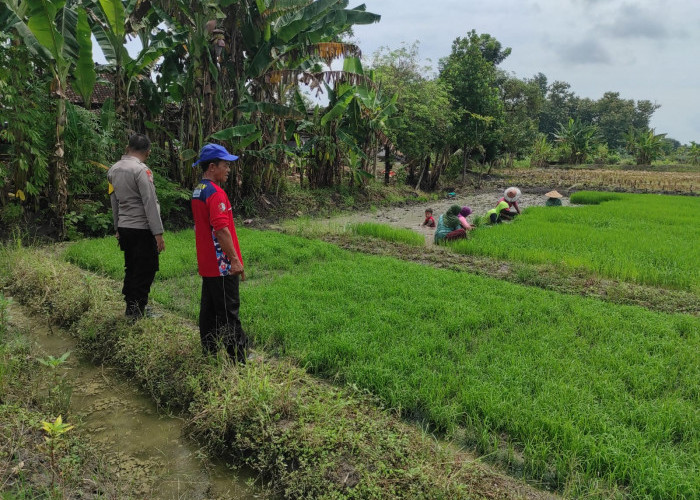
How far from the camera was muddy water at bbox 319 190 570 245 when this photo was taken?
11.6 m

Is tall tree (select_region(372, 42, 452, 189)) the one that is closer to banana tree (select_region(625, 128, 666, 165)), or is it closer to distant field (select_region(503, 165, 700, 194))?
distant field (select_region(503, 165, 700, 194))

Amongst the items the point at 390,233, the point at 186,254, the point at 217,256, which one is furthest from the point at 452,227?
the point at 217,256

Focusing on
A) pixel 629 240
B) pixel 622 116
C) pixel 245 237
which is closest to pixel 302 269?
pixel 245 237

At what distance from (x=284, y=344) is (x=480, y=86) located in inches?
790

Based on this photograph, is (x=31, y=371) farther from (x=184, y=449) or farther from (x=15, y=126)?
(x=15, y=126)

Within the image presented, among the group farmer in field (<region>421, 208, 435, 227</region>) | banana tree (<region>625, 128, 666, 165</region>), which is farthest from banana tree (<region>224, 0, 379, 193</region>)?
banana tree (<region>625, 128, 666, 165</region>)

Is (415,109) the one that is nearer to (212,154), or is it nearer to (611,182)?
(611,182)

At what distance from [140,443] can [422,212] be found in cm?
1229

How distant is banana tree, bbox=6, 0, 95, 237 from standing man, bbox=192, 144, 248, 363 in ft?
17.5

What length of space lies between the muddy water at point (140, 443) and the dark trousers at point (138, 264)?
702 mm

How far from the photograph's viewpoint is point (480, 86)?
816 inches

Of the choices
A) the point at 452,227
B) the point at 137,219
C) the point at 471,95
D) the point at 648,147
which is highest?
the point at 471,95

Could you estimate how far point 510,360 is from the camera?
362cm

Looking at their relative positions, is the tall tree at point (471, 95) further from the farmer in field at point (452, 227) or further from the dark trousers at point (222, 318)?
the dark trousers at point (222, 318)
